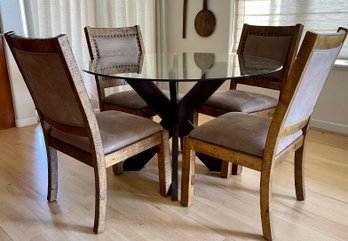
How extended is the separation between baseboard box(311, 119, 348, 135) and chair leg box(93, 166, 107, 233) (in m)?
2.28

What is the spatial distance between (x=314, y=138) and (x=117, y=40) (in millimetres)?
1848

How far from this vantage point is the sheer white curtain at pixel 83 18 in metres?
3.07

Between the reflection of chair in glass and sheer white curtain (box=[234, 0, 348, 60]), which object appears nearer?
the reflection of chair in glass

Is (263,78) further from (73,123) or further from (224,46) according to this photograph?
(73,123)

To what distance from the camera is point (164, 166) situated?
1803mm

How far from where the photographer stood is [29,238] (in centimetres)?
152

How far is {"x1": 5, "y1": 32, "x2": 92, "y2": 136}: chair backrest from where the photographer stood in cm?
122

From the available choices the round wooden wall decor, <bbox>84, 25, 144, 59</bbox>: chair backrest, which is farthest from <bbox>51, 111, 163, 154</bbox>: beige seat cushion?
the round wooden wall decor

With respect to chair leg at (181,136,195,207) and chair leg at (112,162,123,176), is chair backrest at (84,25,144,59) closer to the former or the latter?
chair leg at (112,162,123,176)

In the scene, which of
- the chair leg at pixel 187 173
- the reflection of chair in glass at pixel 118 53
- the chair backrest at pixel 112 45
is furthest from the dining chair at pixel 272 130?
the chair backrest at pixel 112 45

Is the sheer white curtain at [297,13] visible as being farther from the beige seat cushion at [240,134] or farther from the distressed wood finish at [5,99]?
the distressed wood finish at [5,99]

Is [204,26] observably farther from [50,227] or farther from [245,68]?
[50,227]

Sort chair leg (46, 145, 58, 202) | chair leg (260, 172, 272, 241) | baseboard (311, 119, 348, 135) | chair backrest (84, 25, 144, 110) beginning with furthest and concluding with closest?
baseboard (311, 119, 348, 135)
chair backrest (84, 25, 144, 110)
chair leg (46, 145, 58, 202)
chair leg (260, 172, 272, 241)

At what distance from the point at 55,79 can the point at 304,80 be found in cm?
100
